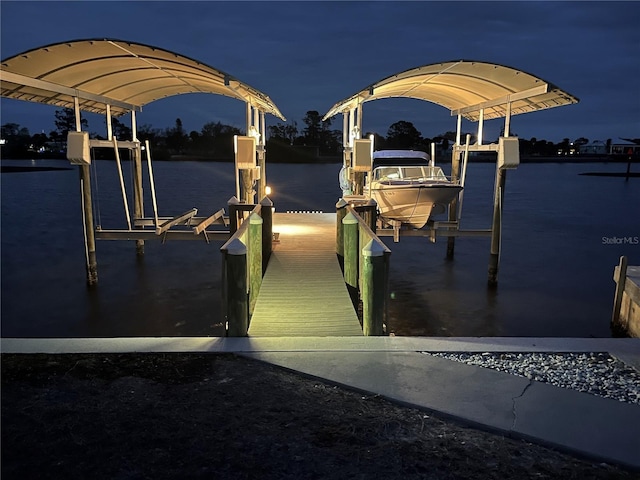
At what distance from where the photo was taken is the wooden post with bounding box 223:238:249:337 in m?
6.23

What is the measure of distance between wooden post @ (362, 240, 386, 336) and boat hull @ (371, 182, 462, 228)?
7.60 metres

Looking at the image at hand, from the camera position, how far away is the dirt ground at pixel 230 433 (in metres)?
3.54

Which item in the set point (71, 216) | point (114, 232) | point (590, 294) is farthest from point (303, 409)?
point (71, 216)

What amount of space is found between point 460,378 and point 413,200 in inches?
392

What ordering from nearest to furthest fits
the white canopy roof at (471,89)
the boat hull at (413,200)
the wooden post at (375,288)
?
the wooden post at (375,288), the white canopy roof at (471,89), the boat hull at (413,200)

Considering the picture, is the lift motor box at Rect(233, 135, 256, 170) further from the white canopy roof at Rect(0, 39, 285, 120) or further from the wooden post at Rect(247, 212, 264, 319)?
the wooden post at Rect(247, 212, 264, 319)

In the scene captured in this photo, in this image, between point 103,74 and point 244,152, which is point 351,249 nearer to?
point 244,152

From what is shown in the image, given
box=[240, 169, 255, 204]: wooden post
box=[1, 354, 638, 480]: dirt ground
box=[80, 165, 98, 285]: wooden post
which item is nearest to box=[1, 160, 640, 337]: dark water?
box=[80, 165, 98, 285]: wooden post

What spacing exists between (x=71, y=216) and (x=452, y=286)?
1088 inches

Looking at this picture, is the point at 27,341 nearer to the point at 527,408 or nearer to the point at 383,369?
the point at 383,369

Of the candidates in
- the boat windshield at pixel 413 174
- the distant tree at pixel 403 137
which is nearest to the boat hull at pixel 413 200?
the boat windshield at pixel 413 174

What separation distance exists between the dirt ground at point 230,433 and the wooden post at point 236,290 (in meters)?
1.17

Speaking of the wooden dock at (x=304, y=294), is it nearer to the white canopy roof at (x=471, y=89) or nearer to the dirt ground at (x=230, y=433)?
the dirt ground at (x=230, y=433)

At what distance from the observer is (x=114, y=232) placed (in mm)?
14562
